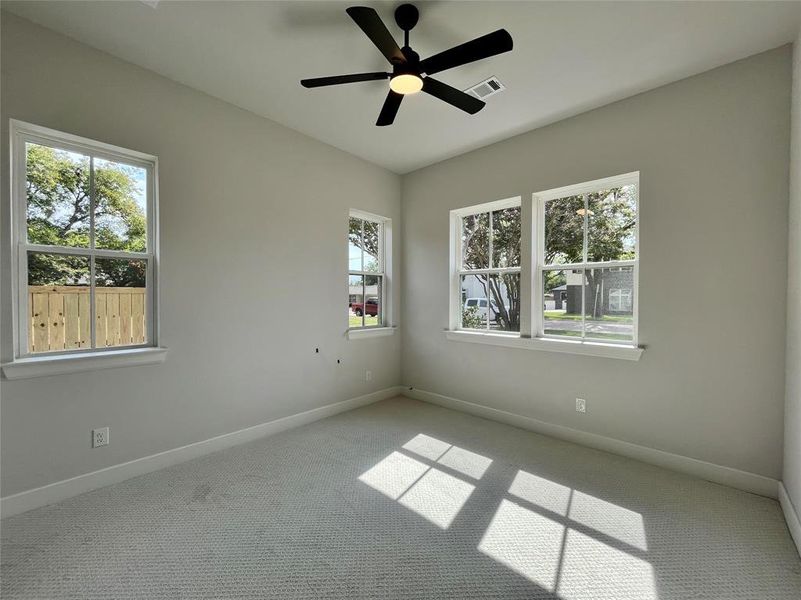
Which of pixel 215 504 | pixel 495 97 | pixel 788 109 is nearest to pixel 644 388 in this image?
pixel 788 109

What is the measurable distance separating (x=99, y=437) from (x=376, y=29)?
293 cm

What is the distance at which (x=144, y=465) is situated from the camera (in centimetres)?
241

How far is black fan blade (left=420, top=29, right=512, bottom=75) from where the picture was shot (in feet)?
5.39

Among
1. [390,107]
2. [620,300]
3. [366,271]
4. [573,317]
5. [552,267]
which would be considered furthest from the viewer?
[366,271]

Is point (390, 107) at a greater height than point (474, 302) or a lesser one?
greater

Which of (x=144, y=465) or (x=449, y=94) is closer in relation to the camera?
(x=449, y=94)

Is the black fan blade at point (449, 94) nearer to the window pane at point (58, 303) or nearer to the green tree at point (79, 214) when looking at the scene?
the green tree at point (79, 214)

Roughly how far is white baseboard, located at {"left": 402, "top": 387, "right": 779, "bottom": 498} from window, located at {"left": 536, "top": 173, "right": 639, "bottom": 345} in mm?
826

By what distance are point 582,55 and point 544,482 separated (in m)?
2.84

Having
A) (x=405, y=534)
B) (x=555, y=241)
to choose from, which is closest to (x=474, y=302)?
Result: (x=555, y=241)

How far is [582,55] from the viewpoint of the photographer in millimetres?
2195

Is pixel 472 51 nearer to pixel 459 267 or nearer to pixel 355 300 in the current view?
pixel 459 267

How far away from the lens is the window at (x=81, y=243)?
2.04 metres

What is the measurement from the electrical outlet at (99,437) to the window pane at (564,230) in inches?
146
